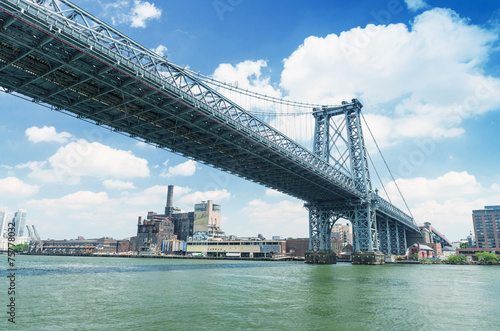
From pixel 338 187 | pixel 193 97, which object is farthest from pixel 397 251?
pixel 193 97

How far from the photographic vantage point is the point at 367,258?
240ft

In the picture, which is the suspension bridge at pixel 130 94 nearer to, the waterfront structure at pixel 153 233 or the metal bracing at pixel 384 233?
the metal bracing at pixel 384 233

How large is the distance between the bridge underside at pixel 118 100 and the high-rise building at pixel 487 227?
17677cm

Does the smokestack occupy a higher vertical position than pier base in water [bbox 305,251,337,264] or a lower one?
higher

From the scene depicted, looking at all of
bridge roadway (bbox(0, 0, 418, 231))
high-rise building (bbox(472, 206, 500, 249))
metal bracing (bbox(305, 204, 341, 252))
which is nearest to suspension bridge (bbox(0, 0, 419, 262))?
bridge roadway (bbox(0, 0, 418, 231))

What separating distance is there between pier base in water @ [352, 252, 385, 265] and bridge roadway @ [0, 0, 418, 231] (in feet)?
98.2

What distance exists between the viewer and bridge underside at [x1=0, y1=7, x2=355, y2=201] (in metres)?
26.0

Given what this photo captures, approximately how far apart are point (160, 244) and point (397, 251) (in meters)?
107

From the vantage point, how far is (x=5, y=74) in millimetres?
29516

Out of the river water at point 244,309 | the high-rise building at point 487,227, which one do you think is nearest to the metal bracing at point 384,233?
the river water at point 244,309

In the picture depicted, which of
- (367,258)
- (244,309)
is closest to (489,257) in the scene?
(367,258)

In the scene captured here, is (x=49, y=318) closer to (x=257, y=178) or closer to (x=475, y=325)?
(x=475, y=325)

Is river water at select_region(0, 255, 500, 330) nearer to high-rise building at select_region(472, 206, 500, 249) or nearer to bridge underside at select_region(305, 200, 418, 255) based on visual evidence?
bridge underside at select_region(305, 200, 418, 255)

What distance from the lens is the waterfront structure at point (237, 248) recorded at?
129 m
